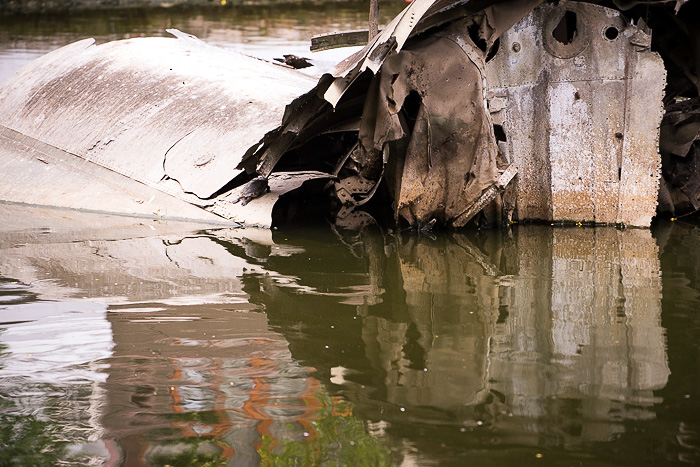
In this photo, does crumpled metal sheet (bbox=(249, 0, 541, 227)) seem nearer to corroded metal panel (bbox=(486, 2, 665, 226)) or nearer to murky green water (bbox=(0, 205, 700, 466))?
corroded metal panel (bbox=(486, 2, 665, 226))

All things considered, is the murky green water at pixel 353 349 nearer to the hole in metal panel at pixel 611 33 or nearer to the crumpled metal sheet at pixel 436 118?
the crumpled metal sheet at pixel 436 118

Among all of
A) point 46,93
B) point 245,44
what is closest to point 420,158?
point 46,93

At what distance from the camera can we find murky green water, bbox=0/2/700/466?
10.9 feet

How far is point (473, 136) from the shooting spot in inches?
258

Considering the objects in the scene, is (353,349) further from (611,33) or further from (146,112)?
(146,112)

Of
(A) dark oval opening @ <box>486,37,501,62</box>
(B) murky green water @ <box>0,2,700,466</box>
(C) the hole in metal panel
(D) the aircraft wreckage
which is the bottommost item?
(B) murky green water @ <box>0,2,700,466</box>

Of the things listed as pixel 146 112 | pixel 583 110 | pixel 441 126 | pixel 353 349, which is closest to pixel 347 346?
pixel 353 349

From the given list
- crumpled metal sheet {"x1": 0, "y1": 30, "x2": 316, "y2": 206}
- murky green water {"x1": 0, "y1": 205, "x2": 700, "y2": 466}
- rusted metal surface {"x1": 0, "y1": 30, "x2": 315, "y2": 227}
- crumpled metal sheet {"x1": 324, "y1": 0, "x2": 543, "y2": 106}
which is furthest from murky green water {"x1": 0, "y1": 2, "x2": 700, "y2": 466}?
crumpled metal sheet {"x1": 324, "y1": 0, "x2": 543, "y2": 106}

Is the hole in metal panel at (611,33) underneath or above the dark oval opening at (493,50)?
above

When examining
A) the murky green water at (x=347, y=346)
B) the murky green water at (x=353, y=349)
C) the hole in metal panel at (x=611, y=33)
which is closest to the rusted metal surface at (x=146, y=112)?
the murky green water at (x=347, y=346)

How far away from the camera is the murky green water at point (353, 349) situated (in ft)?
10.9

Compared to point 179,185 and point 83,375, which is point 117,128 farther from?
point 83,375

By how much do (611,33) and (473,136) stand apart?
4.90ft

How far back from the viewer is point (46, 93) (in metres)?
9.02
